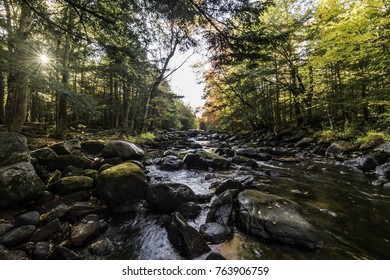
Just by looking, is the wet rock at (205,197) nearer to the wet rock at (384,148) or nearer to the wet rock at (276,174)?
the wet rock at (276,174)

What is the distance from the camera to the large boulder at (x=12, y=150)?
188 inches

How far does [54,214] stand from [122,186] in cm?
138

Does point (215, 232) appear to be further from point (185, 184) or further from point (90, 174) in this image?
point (90, 174)

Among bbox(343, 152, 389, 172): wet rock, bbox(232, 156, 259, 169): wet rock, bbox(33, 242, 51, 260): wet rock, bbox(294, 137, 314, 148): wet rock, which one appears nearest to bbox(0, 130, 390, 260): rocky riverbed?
bbox(33, 242, 51, 260): wet rock

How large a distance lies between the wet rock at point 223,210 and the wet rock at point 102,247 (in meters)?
1.75

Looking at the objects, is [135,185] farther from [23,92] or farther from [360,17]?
[360,17]

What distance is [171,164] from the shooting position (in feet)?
28.2

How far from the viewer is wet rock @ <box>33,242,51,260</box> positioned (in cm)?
304

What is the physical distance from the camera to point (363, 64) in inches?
418

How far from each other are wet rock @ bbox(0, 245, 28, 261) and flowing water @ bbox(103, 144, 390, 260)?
1.21m

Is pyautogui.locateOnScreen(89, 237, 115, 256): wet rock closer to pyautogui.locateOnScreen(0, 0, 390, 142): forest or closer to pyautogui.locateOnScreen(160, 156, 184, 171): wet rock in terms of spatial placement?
pyautogui.locateOnScreen(0, 0, 390, 142): forest

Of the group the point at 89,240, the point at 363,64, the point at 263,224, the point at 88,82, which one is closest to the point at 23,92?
the point at 89,240

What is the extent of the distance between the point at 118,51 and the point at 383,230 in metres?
6.50

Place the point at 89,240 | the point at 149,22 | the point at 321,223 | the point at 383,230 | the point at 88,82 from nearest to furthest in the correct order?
the point at 89,240 → the point at 383,230 → the point at 321,223 → the point at 149,22 → the point at 88,82
